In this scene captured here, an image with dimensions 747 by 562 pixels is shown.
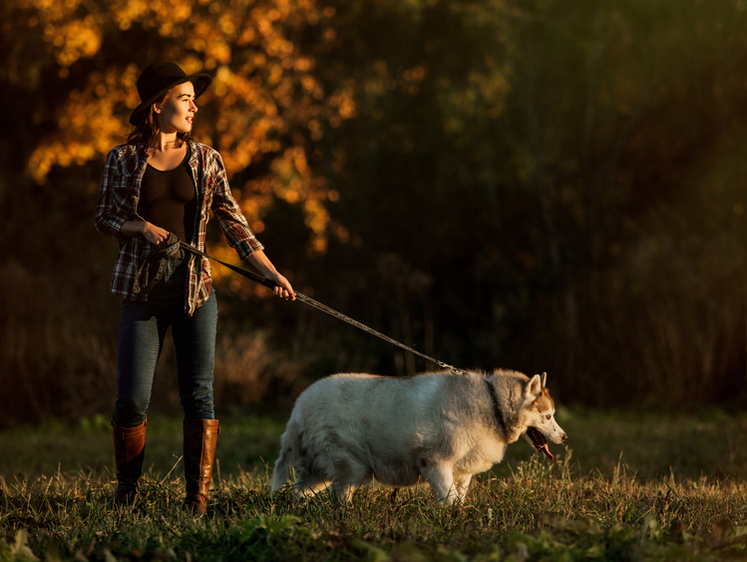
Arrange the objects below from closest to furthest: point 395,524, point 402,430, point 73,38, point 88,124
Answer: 1. point 395,524
2. point 402,430
3. point 73,38
4. point 88,124

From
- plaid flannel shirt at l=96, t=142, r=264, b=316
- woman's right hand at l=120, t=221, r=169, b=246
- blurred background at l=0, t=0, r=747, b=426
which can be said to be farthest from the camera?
blurred background at l=0, t=0, r=747, b=426

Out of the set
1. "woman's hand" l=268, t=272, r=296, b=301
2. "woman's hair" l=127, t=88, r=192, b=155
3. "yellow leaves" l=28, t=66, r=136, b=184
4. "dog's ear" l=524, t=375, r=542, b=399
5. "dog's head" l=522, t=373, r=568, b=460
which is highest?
"yellow leaves" l=28, t=66, r=136, b=184

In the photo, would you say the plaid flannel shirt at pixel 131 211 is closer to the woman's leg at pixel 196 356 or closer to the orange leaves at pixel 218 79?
the woman's leg at pixel 196 356

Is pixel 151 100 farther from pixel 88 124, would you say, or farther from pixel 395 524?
pixel 88 124

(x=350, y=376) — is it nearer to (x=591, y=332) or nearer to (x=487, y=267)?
(x=591, y=332)

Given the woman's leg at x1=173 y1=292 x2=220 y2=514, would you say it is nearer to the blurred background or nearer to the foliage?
the foliage

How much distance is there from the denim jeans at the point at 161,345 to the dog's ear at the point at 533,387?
2.01m

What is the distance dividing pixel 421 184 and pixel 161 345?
1002cm

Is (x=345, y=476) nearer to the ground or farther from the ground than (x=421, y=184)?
nearer to the ground

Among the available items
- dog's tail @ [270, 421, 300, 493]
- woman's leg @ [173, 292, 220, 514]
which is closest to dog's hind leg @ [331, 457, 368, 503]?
dog's tail @ [270, 421, 300, 493]

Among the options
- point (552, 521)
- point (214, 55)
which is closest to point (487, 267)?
point (214, 55)

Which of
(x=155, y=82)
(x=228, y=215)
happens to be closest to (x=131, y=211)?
(x=228, y=215)

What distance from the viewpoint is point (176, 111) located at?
172 inches

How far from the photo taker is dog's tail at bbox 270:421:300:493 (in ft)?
15.8
